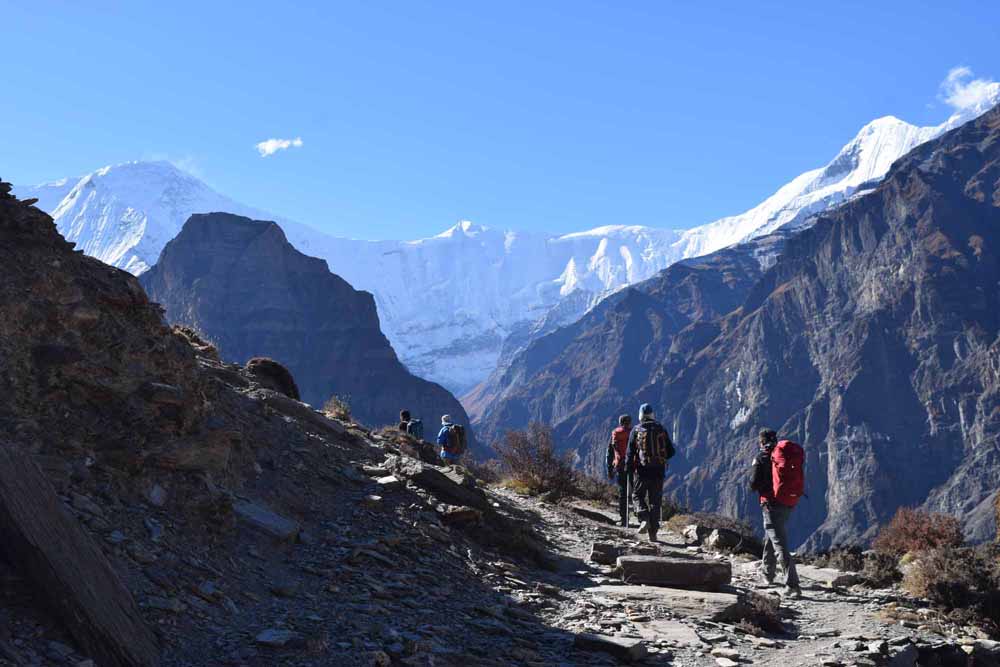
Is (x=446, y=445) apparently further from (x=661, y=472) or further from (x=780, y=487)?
(x=780, y=487)

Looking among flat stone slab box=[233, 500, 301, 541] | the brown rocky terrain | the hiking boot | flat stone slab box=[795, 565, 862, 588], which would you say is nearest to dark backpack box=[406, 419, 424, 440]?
the brown rocky terrain

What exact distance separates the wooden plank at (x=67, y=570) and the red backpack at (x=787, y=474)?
8.09 metres

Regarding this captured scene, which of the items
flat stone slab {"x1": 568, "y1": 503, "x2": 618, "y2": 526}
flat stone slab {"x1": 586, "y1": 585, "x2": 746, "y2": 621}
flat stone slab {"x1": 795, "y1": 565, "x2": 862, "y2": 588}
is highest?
flat stone slab {"x1": 586, "y1": 585, "x2": 746, "y2": 621}

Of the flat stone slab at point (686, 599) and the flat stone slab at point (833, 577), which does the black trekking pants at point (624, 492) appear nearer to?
the flat stone slab at point (833, 577)

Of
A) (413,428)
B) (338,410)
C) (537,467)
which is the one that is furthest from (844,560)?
(338,410)

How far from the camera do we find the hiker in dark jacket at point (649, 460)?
14.8 meters

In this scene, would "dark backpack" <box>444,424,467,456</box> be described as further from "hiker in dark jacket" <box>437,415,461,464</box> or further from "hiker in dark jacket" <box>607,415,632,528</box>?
"hiker in dark jacket" <box>607,415,632,528</box>

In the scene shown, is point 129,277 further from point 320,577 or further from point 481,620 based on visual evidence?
point 481,620

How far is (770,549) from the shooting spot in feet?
41.5

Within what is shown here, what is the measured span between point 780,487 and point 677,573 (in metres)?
1.77

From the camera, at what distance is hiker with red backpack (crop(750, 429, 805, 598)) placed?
11.8 m

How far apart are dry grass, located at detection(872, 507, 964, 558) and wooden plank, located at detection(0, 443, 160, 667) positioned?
471 inches

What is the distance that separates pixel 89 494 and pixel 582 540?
28.7ft

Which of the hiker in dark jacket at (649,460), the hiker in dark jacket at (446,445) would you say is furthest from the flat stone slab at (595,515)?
the hiker in dark jacket at (446,445)
